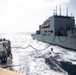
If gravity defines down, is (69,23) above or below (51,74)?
above

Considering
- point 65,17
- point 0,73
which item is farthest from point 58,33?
point 0,73

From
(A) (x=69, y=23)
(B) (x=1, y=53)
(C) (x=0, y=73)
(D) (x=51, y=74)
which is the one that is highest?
(A) (x=69, y=23)

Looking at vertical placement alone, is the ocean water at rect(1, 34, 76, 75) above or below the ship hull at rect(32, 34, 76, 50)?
below

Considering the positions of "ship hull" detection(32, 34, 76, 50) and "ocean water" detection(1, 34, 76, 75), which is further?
"ship hull" detection(32, 34, 76, 50)

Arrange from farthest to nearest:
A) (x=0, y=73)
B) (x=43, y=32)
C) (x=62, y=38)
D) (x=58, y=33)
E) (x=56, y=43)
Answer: (x=43, y=32) < (x=58, y=33) < (x=56, y=43) < (x=62, y=38) < (x=0, y=73)

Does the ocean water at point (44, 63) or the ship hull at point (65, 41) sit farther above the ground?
the ship hull at point (65, 41)

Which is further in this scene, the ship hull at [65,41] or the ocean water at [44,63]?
the ship hull at [65,41]

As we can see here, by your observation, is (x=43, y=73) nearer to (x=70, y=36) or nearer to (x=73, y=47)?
(x=73, y=47)

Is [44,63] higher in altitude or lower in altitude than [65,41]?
lower

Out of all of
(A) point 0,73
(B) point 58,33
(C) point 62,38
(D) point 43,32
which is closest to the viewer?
(A) point 0,73

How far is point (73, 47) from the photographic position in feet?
109

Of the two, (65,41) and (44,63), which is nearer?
(44,63)

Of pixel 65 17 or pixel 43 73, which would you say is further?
pixel 65 17

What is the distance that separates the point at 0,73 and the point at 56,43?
42.6m
